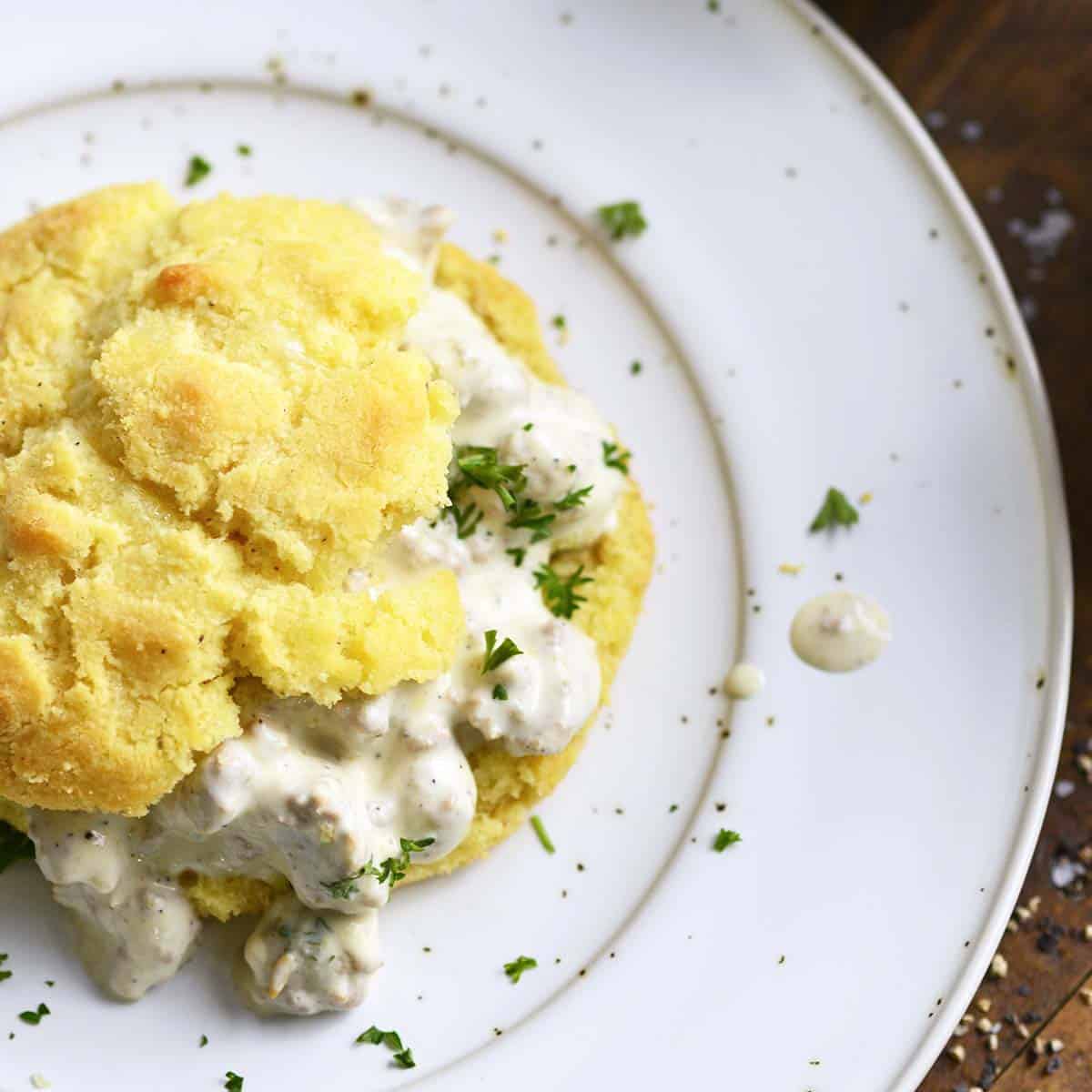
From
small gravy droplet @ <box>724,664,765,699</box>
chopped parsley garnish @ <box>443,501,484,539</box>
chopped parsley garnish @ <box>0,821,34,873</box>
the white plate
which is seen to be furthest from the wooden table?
chopped parsley garnish @ <box>0,821,34,873</box>

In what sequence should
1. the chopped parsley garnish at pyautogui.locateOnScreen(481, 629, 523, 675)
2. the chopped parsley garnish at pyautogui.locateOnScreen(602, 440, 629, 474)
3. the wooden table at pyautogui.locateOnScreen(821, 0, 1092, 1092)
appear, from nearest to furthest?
the chopped parsley garnish at pyautogui.locateOnScreen(481, 629, 523, 675)
the chopped parsley garnish at pyautogui.locateOnScreen(602, 440, 629, 474)
the wooden table at pyautogui.locateOnScreen(821, 0, 1092, 1092)

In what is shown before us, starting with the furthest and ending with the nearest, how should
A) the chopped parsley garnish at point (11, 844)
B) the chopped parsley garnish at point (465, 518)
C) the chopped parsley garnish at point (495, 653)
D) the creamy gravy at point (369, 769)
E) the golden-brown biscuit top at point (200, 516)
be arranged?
1. the chopped parsley garnish at point (11, 844)
2. the chopped parsley garnish at point (465, 518)
3. the chopped parsley garnish at point (495, 653)
4. the creamy gravy at point (369, 769)
5. the golden-brown biscuit top at point (200, 516)

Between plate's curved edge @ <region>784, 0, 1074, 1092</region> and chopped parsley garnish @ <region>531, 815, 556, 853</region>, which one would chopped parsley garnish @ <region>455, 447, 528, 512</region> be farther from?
plate's curved edge @ <region>784, 0, 1074, 1092</region>

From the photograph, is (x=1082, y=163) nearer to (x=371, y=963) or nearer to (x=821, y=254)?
(x=821, y=254)

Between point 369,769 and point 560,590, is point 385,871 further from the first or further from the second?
point 560,590

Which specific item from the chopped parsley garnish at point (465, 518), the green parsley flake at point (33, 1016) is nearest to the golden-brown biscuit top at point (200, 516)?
the chopped parsley garnish at point (465, 518)

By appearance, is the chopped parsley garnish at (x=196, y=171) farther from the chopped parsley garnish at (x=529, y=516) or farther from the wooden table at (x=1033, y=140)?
the wooden table at (x=1033, y=140)

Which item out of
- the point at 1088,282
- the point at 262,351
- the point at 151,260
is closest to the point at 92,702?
the point at 262,351
